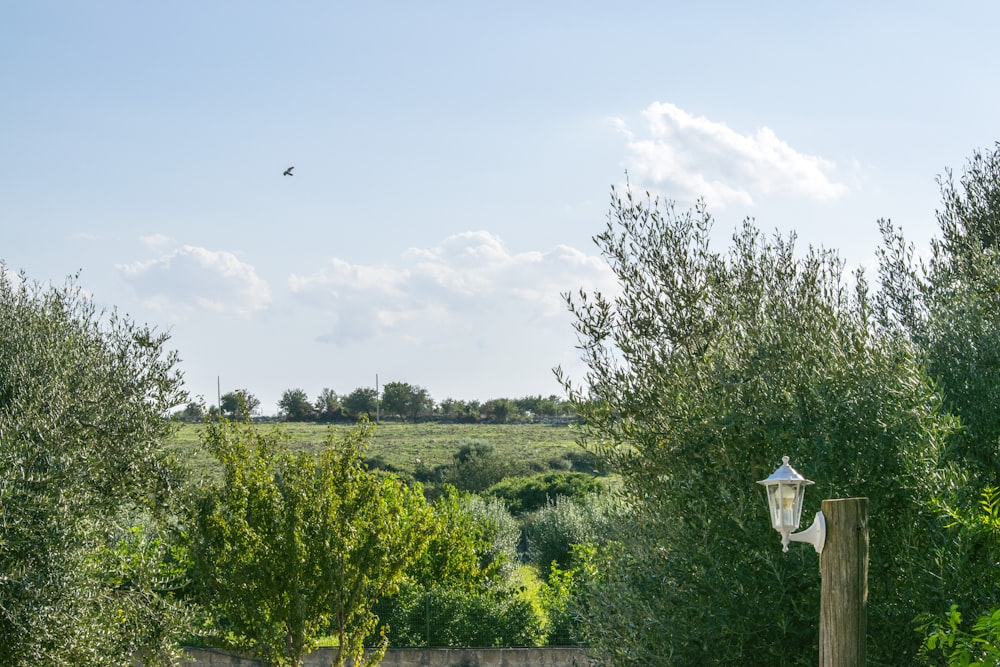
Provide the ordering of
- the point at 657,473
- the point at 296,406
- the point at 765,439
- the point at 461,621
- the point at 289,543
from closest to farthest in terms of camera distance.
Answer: the point at 765,439, the point at 657,473, the point at 289,543, the point at 461,621, the point at 296,406

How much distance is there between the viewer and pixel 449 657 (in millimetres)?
20125

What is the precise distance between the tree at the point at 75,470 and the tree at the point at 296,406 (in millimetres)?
58213

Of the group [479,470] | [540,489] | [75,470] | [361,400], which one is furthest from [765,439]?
[361,400]

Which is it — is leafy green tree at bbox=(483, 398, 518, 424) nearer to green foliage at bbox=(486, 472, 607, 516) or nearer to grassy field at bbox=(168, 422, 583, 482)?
grassy field at bbox=(168, 422, 583, 482)

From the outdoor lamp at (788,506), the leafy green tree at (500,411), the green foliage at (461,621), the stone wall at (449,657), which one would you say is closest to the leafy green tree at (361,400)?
the leafy green tree at (500,411)

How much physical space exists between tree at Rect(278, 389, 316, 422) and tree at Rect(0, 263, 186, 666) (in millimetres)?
58213

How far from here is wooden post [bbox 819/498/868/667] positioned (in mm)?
6496

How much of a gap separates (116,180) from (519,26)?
769 cm

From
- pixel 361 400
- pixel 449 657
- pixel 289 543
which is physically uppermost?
pixel 361 400

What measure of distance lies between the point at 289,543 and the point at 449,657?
5799 millimetres

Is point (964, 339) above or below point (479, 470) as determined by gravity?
above

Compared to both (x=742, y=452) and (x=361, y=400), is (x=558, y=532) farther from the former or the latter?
(x=361, y=400)

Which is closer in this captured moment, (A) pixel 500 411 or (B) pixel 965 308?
(B) pixel 965 308

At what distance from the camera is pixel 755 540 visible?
916 centimetres
